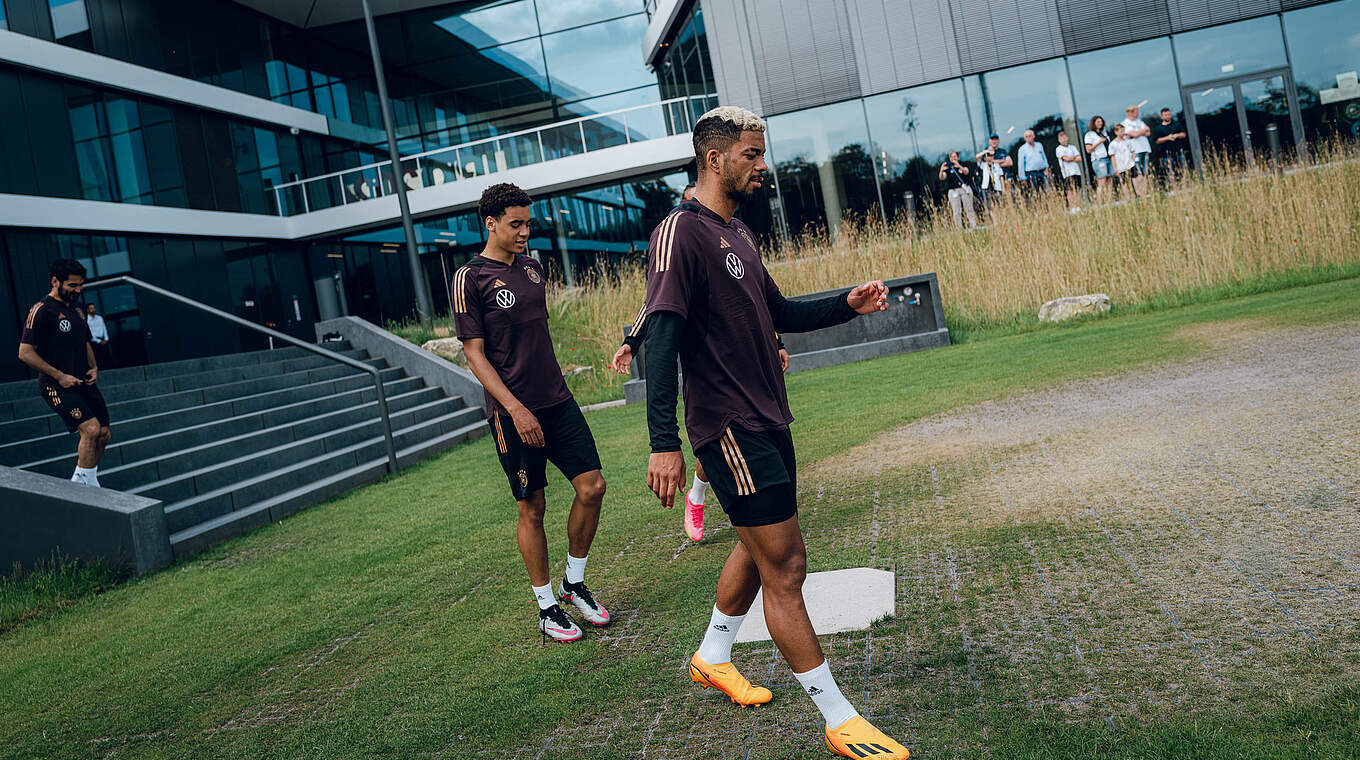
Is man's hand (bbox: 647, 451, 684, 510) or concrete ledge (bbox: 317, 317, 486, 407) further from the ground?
concrete ledge (bbox: 317, 317, 486, 407)

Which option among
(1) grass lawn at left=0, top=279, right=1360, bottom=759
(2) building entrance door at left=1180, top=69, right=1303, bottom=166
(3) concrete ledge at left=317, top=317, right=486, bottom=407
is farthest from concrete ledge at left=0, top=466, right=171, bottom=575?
(2) building entrance door at left=1180, top=69, right=1303, bottom=166

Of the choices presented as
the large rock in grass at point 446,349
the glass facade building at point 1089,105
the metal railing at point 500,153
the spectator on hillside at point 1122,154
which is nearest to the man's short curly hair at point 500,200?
the large rock in grass at point 446,349

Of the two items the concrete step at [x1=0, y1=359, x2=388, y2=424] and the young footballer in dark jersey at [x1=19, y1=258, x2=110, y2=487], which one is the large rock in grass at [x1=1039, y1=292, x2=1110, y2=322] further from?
the young footballer in dark jersey at [x1=19, y1=258, x2=110, y2=487]

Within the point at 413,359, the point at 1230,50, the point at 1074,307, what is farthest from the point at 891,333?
the point at 1230,50

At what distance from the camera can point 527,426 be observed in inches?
167

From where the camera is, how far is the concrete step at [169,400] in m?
9.90

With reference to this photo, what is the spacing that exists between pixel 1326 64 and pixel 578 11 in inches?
786

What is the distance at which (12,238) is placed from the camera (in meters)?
19.0

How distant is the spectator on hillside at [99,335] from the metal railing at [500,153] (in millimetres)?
7613

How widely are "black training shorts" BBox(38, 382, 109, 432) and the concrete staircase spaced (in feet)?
2.11

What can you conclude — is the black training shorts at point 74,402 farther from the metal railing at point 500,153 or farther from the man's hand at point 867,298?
the metal railing at point 500,153

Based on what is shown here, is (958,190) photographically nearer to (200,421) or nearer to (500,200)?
(200,421)

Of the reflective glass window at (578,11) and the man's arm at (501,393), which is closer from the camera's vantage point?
the man's arm at (501,393)

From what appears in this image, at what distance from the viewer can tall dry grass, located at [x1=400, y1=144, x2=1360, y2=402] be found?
12.7 metres
